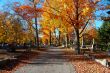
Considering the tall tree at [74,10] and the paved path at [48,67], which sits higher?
the tall tree at [74,10]

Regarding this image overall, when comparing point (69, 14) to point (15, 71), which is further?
point (69, 14)

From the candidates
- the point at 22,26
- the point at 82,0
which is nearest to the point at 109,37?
the point at 22,26

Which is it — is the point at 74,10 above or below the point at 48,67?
above

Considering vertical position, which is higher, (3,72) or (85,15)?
(85,15)

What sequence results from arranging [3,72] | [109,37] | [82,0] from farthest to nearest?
1. [109,37]
2. [82,0]
3. [3,72]

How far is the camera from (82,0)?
36.8 meters

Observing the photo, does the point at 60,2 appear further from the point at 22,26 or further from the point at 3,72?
the point at 22,26

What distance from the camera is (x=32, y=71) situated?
18047 millimetres

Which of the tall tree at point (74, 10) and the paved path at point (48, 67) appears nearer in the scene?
the paved path at point (48, 67)

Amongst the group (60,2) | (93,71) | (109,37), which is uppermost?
(60,2)

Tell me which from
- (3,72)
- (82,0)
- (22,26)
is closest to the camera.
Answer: (3,72)

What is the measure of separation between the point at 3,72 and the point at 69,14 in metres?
21.5

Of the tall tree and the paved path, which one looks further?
the tall tree

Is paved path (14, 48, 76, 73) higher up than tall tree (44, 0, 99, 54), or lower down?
lower down
